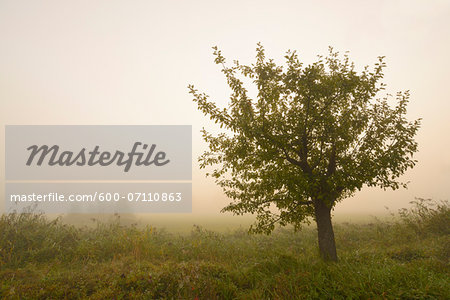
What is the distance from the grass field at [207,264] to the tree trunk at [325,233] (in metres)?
0.58

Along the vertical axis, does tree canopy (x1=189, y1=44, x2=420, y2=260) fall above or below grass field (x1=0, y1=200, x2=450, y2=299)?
above

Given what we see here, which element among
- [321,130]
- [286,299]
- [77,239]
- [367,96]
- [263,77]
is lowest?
[286,299]

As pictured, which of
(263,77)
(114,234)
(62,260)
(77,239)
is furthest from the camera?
(114,234)

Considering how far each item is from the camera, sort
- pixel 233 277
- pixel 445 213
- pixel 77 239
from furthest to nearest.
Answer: pixel 445 213
pixel 77 239
pixel 233 277

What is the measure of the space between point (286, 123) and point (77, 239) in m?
13.0

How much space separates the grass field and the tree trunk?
1.90 ft

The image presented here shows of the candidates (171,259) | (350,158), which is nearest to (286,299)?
(350,158)

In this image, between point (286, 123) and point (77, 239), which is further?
point (77, 239)

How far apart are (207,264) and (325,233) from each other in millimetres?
4807

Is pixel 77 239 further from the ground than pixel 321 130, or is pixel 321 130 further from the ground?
pixel 321 130

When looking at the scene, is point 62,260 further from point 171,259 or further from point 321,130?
point 321,130

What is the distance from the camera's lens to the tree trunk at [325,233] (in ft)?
32.6

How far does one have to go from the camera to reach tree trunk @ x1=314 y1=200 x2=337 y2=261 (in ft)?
32.6

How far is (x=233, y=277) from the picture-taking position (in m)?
8.91
